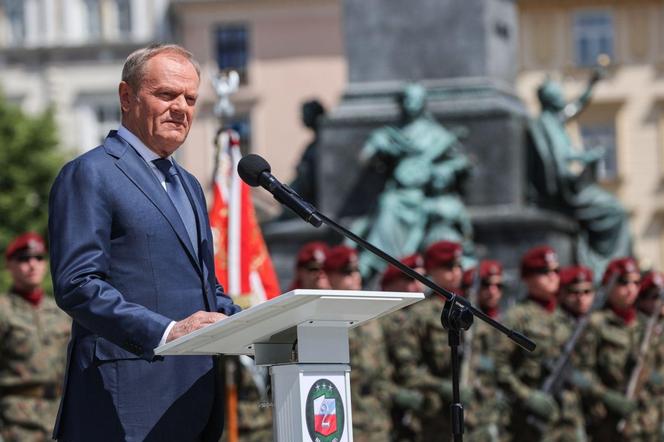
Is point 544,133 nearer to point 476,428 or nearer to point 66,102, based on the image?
point 476,428

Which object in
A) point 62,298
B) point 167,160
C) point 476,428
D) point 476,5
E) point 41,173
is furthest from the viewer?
point 41,173

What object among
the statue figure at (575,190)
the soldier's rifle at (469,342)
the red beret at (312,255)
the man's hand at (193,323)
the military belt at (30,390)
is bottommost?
the man's hand at (193,323)

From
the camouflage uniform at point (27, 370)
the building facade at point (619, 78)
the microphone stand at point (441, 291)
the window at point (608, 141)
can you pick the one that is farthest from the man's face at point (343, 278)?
the window at point (608, 141)

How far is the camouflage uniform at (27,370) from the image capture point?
10.5 meters

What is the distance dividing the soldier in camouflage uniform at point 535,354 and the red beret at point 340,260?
110cm

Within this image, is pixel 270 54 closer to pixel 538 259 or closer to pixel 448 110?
pixel 448 110

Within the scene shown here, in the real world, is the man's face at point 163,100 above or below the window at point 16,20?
below

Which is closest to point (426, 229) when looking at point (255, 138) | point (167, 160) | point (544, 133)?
point (544, 133)

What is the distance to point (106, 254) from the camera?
485cm

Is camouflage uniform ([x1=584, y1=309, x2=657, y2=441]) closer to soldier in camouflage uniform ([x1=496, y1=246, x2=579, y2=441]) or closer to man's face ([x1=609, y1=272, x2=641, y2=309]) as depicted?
man's face ([x1=609, y1=272, x2=641, y2=309])

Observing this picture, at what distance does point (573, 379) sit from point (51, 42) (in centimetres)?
3893

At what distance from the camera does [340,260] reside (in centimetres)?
1032

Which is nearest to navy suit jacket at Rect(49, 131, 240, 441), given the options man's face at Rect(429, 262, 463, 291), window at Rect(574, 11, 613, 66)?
man's face at Rect(429, 262, 463, 291)

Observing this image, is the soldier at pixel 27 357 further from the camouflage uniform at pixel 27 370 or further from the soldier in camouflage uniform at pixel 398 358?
the soldier in camouflage uniform at pixel 398 358
